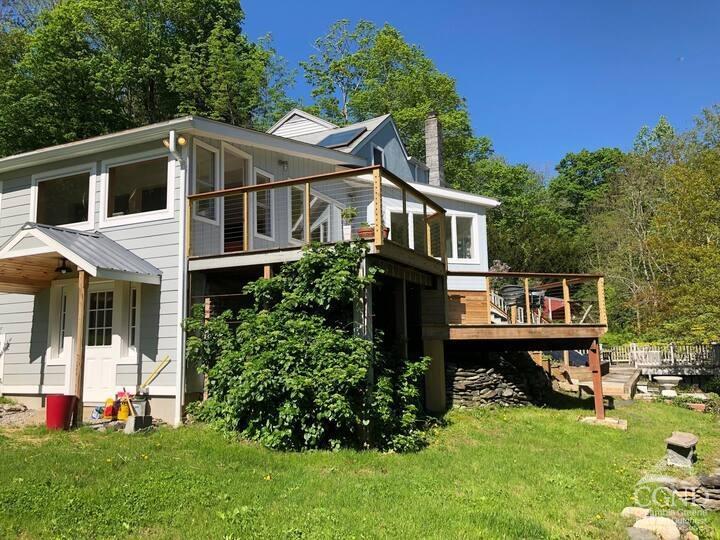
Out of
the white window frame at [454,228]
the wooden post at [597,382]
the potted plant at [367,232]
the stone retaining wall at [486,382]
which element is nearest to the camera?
the potted plant at [367,232]

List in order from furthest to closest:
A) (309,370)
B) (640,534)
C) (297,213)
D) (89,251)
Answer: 1. (297,213)
2. (89,251)
3. (309,370)
4. (640,534)

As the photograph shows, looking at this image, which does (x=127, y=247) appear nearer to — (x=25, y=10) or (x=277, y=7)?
(x=277, y=7)

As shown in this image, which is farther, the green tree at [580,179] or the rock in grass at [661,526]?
the green tree at [580,179]

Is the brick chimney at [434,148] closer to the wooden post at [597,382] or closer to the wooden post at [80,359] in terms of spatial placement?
the wooden post at [597,382]

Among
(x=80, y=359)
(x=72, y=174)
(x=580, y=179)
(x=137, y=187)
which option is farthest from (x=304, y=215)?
(x=580, y=179)

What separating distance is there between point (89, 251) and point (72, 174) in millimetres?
2736

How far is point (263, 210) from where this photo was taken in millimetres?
11250

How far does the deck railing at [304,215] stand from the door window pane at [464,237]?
1473mm

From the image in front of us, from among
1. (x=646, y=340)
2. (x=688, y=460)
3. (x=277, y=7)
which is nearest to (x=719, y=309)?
(x=646, y=340)

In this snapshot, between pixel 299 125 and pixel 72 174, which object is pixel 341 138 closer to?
pixel 299 125

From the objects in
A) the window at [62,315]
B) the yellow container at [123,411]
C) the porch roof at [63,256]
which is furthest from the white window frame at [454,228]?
the yellow container at [123,411]

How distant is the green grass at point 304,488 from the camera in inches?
183

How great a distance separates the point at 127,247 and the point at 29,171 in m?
3.28

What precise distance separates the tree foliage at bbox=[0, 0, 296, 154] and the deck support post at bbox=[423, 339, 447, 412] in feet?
64.2
